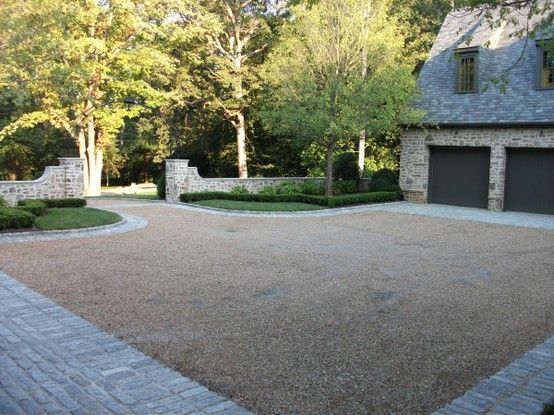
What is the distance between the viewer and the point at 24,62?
20719 millimetres

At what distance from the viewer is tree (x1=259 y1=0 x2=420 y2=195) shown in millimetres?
19344

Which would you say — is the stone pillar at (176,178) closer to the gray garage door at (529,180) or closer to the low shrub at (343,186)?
the low shrub at (343,186)

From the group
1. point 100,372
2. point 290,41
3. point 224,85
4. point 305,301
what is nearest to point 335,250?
point 305,301

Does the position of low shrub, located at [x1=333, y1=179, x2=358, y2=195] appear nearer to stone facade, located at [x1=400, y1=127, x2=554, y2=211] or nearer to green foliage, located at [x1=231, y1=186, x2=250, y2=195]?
stone facade, located at [x1=400, y1=127, x2=554, y2=211]

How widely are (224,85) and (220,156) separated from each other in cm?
593

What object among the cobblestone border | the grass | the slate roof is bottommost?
the cobblestone border

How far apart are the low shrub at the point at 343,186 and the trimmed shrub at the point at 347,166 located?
0.38m

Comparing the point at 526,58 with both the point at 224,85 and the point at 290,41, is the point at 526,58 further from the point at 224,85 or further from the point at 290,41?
the point at 224,85

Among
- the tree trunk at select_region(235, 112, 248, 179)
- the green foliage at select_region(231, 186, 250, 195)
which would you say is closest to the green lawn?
the green foliage at select_region(231, 186, 250, 195)

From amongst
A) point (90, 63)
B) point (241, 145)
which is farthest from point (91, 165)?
point (241, 145)

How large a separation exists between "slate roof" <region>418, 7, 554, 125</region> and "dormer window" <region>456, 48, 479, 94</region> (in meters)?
0.18

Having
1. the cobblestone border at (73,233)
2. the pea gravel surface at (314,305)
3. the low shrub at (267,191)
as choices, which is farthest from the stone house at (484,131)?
the cobblestone border at (73,233)

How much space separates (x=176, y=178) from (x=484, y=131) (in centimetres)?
1201

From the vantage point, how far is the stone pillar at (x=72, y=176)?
18.2 metres
